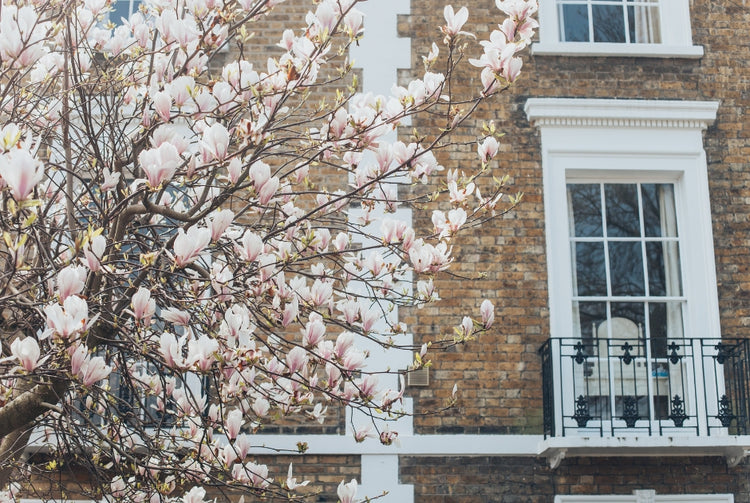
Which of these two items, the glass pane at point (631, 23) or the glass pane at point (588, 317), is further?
the glass pane at point (631, 23)

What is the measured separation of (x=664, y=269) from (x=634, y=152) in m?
1.04

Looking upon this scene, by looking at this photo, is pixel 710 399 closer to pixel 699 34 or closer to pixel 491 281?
pixel 491 281

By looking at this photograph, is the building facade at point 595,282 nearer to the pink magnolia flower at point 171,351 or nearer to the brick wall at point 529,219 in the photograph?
the brick wall at point 529,219

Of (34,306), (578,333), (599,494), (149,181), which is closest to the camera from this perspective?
(149,181)

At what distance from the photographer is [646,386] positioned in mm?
8234

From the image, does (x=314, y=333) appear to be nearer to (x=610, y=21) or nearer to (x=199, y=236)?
(x=199, y=236)

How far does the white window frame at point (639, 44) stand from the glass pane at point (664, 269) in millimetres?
1688

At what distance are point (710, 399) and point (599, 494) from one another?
1.23 metres

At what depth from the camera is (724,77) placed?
8.84m

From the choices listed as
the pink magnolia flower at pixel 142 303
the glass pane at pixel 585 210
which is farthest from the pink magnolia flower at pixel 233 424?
the glass pane at pixel 585 210

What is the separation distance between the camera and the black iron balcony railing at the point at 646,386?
780 cm

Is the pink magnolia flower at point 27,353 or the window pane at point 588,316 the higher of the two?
the window pane at point 588,316

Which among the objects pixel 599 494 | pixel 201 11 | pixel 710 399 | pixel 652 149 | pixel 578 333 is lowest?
pixel 599 494

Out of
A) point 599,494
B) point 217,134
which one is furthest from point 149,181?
point 599,494
